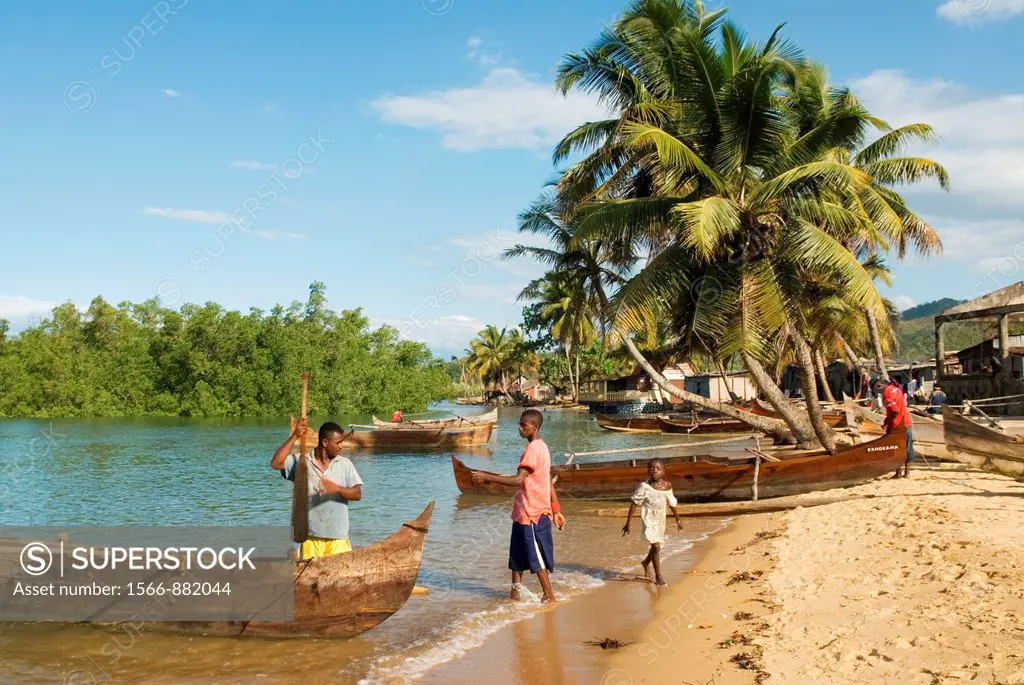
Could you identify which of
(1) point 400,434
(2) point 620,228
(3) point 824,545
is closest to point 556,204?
(2) point 620,228

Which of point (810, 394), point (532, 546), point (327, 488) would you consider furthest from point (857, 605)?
point (810, 394)

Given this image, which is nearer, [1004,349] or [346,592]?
[346,592]

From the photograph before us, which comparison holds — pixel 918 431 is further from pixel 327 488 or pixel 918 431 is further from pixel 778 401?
pixel 327 488

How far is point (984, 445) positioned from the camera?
12.9 metres

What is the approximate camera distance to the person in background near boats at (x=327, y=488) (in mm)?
6160

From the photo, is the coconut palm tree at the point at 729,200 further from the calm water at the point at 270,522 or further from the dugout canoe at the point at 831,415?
the dugout canoe at the point at 831,415

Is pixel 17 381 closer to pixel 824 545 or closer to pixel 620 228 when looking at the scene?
pixel 620 228

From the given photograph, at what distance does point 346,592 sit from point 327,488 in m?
1.05

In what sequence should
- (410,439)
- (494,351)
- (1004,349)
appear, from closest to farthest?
(1004,349), (410,439), (494,351)

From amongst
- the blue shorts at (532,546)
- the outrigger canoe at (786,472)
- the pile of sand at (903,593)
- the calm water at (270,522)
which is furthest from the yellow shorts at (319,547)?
the outrigger canoe at (786,472)

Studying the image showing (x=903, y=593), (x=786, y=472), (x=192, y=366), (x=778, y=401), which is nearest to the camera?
(x=903, y=593)

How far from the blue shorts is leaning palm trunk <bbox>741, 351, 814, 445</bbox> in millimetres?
8732

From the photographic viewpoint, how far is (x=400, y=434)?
29031 mm

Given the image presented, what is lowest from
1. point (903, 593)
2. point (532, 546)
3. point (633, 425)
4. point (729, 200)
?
point (633, 425)
